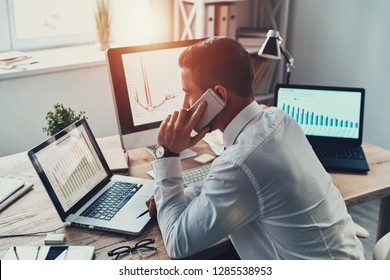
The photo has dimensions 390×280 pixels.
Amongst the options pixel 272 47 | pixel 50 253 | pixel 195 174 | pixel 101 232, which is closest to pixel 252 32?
pixel 272 47

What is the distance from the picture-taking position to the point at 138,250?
4.27 feet

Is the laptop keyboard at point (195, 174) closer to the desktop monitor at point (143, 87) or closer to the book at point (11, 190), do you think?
the desktop monitor at point (143, 87)

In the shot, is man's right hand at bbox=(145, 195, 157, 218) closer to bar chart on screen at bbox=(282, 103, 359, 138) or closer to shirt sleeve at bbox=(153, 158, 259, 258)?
shirt sleeve at bbox=(153, 158, 259, 258)

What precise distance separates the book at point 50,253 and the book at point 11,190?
0.25 metres

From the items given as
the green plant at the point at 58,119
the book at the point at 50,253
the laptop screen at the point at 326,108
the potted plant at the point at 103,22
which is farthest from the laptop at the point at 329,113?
the potted plant at the point at 103,22

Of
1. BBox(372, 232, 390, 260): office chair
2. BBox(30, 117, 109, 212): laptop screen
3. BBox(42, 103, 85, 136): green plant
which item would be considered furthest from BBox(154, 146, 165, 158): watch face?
BBox(372, 232, 390, 260): office chair

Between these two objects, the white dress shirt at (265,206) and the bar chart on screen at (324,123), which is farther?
the bar chart on screen at (324,123)

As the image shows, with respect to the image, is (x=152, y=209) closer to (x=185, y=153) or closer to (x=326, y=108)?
(x=185, y=153)

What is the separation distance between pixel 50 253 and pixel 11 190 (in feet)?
1.21

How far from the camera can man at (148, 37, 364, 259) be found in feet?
3.91

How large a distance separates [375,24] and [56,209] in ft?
6.86

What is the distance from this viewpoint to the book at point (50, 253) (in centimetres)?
125

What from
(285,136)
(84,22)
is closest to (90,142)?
(285,136)
